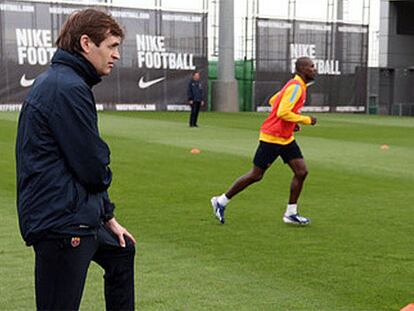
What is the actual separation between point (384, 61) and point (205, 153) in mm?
32551

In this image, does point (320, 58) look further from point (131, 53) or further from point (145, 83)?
point (131, 53)

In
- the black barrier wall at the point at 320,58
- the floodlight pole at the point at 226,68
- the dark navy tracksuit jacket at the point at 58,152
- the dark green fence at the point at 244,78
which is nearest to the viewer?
the dark navy tracksuit jacket at the point at 58,152

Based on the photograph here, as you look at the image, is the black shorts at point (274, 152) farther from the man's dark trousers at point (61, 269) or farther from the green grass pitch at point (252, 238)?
the man's dark trousers at point (61, 269)

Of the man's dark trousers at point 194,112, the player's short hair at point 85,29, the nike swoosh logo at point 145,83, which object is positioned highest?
the player's short hair at point 85,29

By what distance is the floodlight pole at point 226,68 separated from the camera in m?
38.1

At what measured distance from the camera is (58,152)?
3264 millimetres

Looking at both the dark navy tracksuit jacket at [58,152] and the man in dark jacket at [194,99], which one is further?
the man in dark jacket at [194,99]

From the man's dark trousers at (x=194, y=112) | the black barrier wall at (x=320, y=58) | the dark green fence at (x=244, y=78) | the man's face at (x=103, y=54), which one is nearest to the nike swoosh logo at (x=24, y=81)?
the dark green fence at (x=244, y=78)

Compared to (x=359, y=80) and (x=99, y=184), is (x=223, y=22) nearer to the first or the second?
(x=359, y=80)

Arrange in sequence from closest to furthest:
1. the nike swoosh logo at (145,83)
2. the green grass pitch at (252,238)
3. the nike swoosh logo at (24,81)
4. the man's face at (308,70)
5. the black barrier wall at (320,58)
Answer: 1. the green grass pitch at (252,238)
2. the man's face at (308,70)
3. the nike swoosh logo at (24,81)
4. the nike swoosh logo at (145,83)
5. the black barrier wall at (320,58)

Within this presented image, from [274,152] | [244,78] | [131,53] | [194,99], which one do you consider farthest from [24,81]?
[274,152]

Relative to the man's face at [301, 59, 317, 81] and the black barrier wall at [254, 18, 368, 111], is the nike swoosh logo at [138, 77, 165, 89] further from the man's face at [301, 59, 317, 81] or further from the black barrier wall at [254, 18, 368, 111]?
the man's face at [301, 59, 317, 81]

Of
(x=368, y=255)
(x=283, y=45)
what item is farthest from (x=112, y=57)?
(x=283, y=45)

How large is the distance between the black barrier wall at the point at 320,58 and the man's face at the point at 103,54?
37.6 metres
